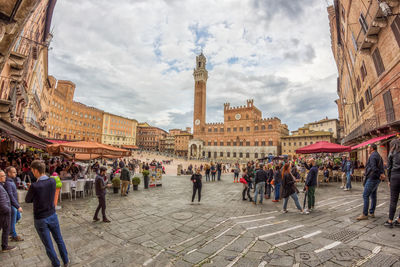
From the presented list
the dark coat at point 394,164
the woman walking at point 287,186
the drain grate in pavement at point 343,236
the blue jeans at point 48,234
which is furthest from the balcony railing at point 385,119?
the blue jeans at point 48,234

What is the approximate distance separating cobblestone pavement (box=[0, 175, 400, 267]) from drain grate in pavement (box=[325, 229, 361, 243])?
0.02 m

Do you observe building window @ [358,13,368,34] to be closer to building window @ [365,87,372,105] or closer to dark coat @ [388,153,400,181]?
building window @ [365,87,372,105]

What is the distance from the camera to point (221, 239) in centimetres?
366

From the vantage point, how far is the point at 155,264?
285cm

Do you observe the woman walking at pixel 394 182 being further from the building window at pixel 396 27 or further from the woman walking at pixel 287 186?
the building window at pixel 396 27

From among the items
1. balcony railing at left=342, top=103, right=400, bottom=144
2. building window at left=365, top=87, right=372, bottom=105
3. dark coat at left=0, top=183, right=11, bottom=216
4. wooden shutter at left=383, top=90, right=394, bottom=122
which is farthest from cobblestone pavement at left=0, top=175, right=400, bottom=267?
building window at left=365, top=87, right=372, bottom=105

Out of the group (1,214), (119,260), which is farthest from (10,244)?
(119,260)

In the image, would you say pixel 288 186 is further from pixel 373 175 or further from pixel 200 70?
pixel 200 70

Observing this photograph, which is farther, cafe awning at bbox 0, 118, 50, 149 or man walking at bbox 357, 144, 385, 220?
cafe awning at bbox 0, 118, 50, 149

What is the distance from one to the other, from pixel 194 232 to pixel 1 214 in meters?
3.58

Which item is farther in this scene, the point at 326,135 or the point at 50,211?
the point at 326,135

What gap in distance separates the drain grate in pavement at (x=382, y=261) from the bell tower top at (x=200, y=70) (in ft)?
197

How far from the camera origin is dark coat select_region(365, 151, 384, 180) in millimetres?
4055

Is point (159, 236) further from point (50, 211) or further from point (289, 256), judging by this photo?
point (289, 256)
